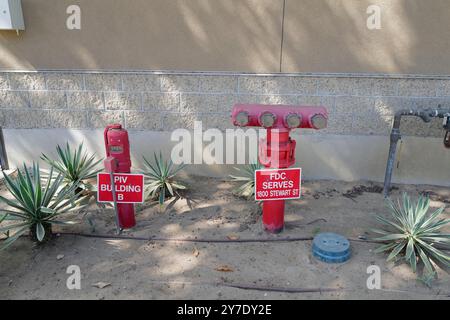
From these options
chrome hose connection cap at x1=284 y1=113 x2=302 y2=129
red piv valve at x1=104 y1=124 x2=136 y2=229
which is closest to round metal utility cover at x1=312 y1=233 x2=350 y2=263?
chrome hose connection cap at x1=284 y1=113 x2=302 y2=129

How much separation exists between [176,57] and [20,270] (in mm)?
2516

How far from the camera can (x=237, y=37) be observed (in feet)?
12.6

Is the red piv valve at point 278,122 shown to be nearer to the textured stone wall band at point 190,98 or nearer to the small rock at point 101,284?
the textured stone wall band at point 190,98

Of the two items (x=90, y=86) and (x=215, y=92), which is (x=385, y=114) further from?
(x=90, y=86)

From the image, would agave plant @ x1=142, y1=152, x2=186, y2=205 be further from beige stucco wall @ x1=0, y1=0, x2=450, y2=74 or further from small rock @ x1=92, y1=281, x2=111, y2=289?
small rock @ x1=92, y1=281, x2=111, y2=289

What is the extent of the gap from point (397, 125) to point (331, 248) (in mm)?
1735

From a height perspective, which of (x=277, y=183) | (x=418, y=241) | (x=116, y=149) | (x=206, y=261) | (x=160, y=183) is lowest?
(x=206, y=261)

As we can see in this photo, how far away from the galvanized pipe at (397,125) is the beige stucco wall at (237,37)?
48 centimetres

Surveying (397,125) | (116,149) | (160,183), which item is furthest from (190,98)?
(397,125)

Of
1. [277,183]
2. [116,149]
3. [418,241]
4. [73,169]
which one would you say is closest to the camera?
[418,241]

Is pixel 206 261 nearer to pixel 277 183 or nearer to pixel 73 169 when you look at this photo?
pixel 277 183

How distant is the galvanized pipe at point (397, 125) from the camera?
3.64 meters

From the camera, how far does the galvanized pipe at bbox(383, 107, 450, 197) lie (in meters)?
3.64

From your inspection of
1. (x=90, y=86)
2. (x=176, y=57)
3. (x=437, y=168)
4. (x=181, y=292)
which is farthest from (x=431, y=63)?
(x=90, y=86)
